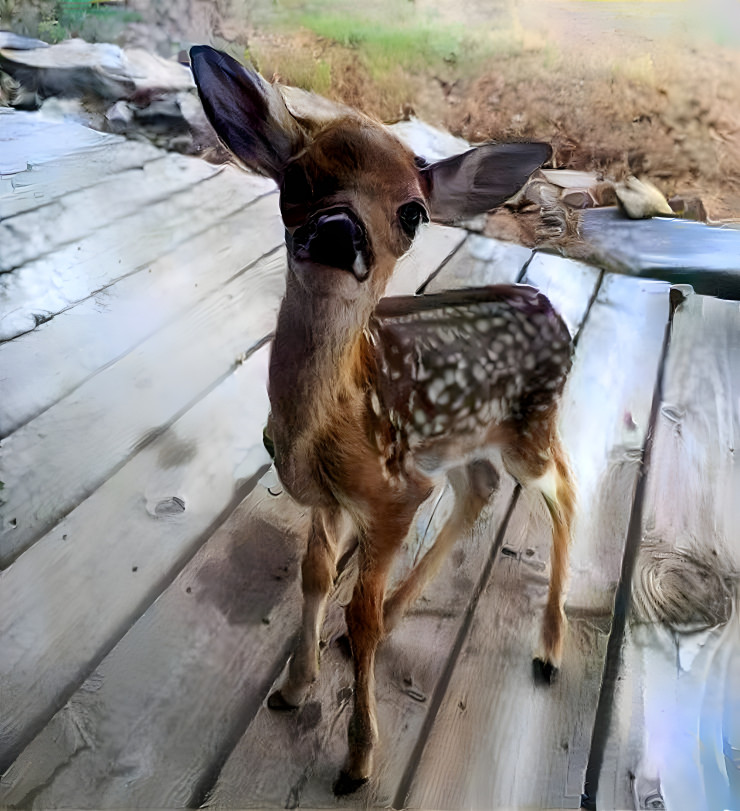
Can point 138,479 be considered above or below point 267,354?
below

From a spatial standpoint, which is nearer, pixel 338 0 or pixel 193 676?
pixel 338 0

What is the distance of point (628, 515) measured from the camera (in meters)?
0.80

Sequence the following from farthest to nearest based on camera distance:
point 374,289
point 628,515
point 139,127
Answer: point 628,515
point 139,127
point 374,289

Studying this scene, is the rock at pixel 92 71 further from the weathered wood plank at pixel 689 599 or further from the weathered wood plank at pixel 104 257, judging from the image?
the weathered wood plank at pixel 689 599

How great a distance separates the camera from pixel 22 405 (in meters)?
0.80

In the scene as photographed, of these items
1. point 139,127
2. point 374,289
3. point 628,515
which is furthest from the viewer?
point 628,515

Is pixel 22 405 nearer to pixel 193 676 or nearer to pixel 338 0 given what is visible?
pixel 193 676

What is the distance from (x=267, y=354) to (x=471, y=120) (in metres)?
0.26

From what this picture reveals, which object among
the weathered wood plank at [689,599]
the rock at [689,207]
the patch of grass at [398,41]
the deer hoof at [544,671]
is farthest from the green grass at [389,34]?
the deer hoof at [544,671]

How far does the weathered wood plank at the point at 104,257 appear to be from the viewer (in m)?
0.71

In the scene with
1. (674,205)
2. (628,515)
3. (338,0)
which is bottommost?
(628,515)

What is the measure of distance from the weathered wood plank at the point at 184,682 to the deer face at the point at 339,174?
1.08ft

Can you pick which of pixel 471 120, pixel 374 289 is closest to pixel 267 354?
pixel 374 289

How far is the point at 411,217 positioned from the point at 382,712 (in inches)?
19.8
